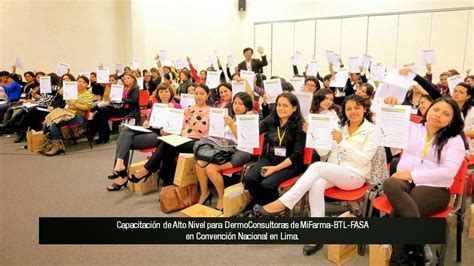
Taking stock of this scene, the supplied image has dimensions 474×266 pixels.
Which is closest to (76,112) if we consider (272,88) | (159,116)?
(159,116)

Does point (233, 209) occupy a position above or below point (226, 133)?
below

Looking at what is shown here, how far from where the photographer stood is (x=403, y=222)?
91.0 inches

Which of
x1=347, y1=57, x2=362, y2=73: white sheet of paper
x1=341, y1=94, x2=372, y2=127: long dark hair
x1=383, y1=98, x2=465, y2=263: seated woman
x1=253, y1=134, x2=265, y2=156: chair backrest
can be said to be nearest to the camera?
x1=383, y1=98, x2=465, y2=263: seated woman

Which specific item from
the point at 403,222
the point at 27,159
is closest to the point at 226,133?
the point at 403,222

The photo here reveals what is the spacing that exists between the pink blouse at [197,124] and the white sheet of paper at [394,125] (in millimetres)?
2130

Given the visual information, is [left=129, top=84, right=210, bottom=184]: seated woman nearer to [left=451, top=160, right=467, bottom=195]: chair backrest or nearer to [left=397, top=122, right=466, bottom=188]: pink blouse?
Result: [left=397, top=122, right=466, bottom=188]: pink blouse

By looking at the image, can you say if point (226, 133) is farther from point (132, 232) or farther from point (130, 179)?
point (132, 232)

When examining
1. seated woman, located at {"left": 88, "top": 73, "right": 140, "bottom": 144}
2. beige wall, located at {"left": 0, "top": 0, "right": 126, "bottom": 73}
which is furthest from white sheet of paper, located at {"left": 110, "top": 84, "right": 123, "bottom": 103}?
beige wall, located at {"left": 0, "top": 0, "right": 126, "bottom": 73}

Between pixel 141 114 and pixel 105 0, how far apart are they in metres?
5.38

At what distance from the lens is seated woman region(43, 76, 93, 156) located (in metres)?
5.92

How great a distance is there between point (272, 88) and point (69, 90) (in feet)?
11.4

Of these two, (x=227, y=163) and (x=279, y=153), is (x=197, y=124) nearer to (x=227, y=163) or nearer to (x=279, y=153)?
(x=227, y=163)

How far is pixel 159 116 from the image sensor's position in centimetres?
427

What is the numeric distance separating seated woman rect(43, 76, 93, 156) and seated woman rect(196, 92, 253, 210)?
3261 millimetres
